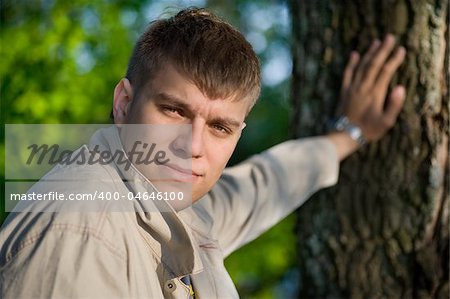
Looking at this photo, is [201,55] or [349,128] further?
[349,128]

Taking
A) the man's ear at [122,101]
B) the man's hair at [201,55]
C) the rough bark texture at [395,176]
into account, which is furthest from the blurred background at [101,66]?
the rough bark texture at [395,176]

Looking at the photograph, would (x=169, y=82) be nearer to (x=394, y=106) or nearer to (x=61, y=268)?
(x=61, y=268)

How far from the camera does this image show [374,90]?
3.05 m

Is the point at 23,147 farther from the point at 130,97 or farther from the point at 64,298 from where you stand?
the point at 64,298

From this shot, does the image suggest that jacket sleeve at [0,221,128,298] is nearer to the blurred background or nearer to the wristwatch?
the blurred background

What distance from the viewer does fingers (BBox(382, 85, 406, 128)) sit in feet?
9.87

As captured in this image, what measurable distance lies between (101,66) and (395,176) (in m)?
3.37

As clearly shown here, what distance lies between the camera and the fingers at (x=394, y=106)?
3010 mm

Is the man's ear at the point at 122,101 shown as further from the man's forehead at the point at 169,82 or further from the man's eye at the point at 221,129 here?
the man's eye at the point at 221,129

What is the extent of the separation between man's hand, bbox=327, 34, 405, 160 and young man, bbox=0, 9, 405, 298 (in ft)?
2.53

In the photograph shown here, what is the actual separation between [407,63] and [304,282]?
106 cm

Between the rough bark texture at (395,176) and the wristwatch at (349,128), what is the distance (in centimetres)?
6

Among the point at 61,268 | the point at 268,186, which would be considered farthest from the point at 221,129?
the point at 268,186

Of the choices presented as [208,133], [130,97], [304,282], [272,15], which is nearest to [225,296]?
[208,133]
